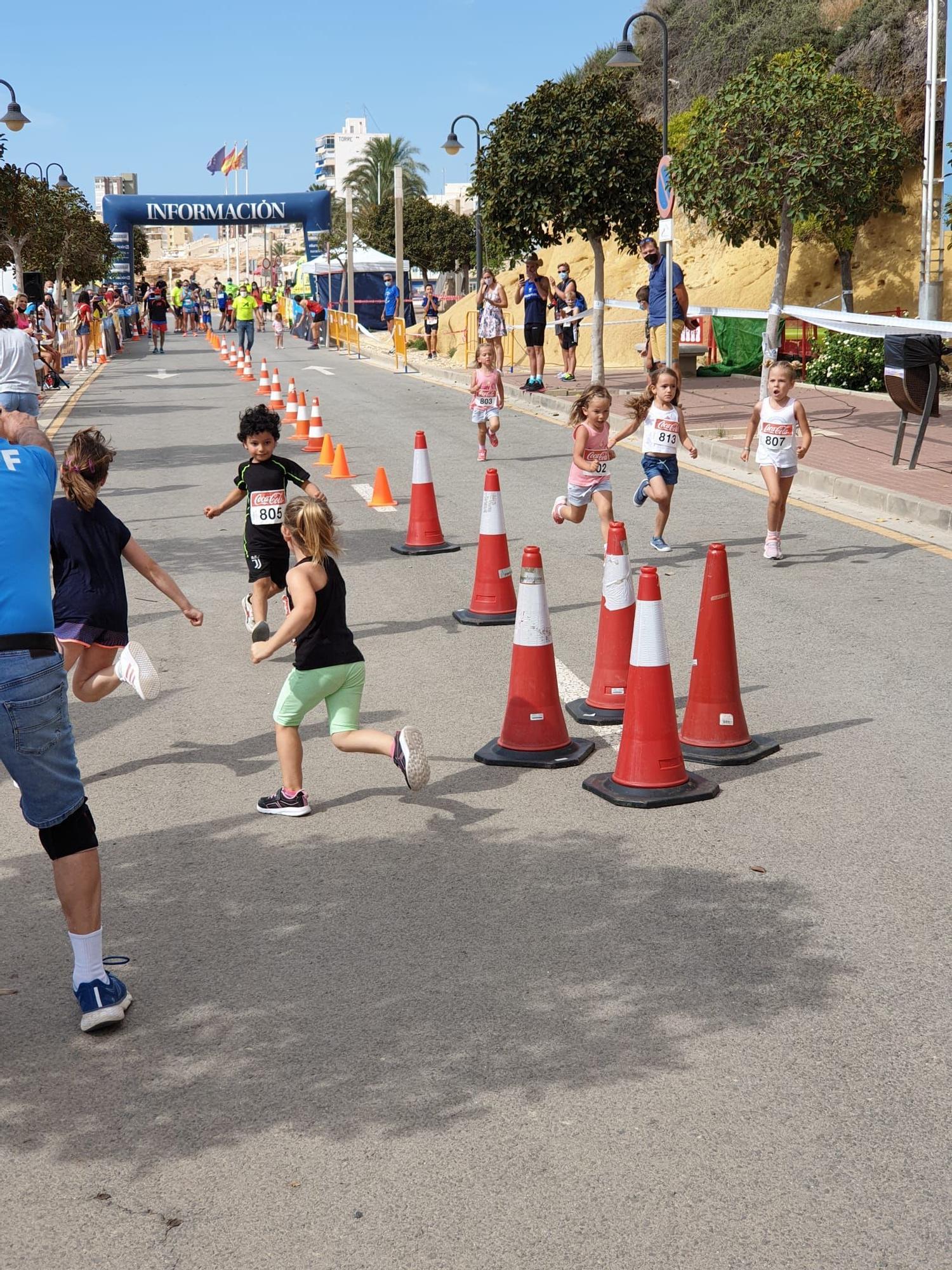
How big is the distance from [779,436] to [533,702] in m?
5.00

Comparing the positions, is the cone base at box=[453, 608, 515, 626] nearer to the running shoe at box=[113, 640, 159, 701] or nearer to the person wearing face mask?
the running shoe at box=[113, 640, 159, 701]

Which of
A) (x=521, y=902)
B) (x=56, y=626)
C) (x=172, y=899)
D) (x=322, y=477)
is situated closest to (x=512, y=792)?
(x=521, y=902)

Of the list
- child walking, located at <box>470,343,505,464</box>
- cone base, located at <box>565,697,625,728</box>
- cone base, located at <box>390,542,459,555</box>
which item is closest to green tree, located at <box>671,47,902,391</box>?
child walking, located at <box>470,343,505,464</box>

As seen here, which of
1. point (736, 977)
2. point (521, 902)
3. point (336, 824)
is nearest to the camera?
point (736, 977)

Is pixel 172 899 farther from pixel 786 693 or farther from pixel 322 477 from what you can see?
pixel 322 477

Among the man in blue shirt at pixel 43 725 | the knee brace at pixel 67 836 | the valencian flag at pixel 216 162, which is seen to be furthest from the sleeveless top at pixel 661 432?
the valencian flag at pixel 216 162

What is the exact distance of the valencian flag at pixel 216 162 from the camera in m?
78.6

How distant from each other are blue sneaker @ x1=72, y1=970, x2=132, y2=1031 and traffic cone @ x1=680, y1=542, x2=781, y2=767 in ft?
9.97

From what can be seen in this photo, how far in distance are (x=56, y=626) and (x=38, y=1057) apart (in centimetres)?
292

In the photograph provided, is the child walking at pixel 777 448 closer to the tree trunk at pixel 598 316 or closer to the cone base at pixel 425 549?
the cone base at pixel 425 549

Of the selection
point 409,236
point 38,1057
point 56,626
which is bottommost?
point 38,1057

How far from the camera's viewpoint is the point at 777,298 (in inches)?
782

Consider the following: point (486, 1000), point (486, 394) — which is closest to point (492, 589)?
point (486, 1000)

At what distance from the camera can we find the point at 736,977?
171 inches
